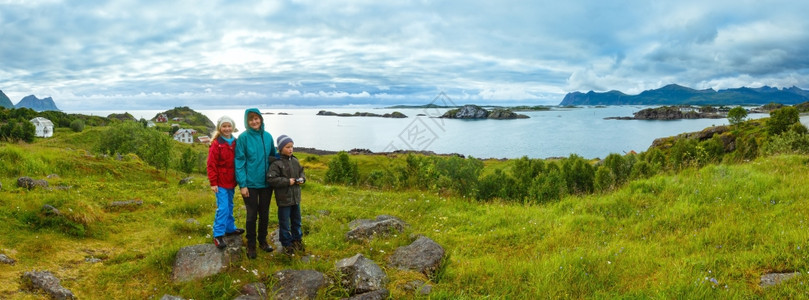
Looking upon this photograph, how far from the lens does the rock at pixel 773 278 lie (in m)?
5.26

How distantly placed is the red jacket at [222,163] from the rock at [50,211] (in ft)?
15.9

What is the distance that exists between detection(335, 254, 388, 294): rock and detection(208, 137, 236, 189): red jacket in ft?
9.68

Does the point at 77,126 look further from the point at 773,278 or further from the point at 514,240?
the point at 773,278

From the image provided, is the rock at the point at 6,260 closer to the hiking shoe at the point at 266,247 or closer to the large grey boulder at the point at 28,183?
the hiking shoe at the point at 266,247

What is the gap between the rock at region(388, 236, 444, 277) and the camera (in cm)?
673

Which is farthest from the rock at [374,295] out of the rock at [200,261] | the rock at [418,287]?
the rock at [200,261]

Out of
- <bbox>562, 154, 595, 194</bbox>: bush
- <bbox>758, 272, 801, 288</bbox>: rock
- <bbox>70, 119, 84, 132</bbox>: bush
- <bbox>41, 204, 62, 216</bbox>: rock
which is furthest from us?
<bbox>70, 119, 84, 132</bbox>: bush

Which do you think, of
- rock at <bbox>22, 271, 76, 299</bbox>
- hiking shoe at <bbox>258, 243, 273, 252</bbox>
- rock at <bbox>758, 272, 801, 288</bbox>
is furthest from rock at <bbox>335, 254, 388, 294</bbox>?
rock at <bbox>758, 272, 801, 288</bbox>

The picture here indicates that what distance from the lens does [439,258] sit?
7.00 m

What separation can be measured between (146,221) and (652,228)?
12.8m

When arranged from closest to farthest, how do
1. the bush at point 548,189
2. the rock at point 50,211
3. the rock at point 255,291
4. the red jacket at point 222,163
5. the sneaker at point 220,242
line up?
the rock at point 255,291, the sneaker at point 220,242, the red jacket at point 222,163, the rock at point 50,211, the bush at point 548,189

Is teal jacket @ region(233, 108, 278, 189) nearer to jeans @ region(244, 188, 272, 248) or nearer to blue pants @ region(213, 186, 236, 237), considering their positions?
jeans @ region(244, 188, 272, 248)

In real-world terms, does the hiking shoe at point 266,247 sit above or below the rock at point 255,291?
above

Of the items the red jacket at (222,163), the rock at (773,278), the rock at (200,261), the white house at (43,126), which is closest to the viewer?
the rock at (773,278)
